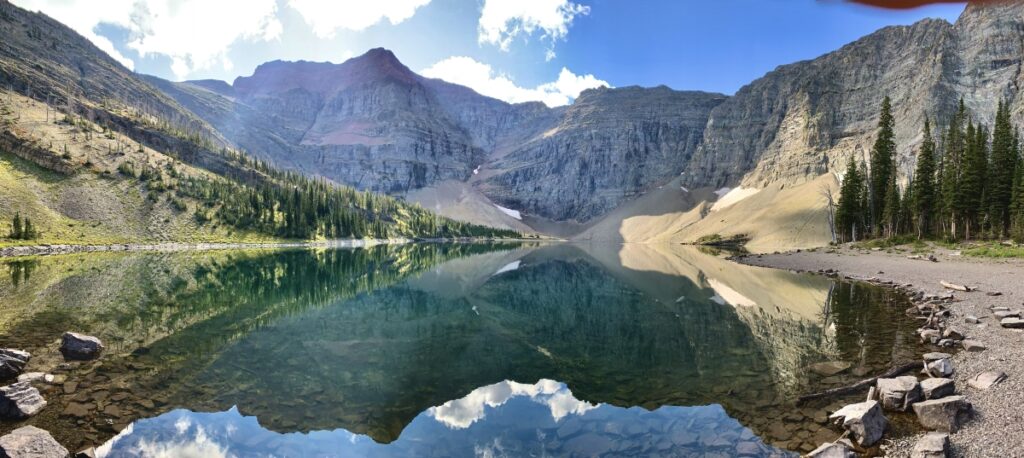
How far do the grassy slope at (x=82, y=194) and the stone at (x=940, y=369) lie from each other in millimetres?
104269

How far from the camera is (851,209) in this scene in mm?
78062

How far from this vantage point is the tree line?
53.4 meters

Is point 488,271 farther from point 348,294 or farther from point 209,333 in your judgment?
point 209,333

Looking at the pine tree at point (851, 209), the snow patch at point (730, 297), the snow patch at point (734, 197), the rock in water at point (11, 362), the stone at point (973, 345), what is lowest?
the snow patch at point (730, 297)

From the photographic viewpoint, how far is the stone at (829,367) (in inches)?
564

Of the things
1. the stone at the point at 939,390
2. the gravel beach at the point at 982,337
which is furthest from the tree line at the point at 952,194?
the stone at the point at 939,390

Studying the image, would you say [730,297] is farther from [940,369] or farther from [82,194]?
[82,194]

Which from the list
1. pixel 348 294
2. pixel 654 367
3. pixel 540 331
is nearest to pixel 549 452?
pixel 654 367

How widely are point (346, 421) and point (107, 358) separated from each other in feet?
34.6

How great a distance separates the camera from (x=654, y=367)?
16.1 metres

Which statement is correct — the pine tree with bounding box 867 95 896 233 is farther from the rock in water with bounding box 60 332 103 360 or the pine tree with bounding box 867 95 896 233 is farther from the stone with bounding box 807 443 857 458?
the rock in water with bounding box 60 332 103 360

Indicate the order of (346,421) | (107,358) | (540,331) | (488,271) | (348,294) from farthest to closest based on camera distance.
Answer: (488,271) → (348,294) → (540,331) → (107,358) → (346,421)

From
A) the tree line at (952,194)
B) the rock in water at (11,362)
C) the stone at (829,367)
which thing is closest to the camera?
the rock in water at (11,362)

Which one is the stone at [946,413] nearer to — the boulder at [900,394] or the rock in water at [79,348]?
the boulder at [900,394]
